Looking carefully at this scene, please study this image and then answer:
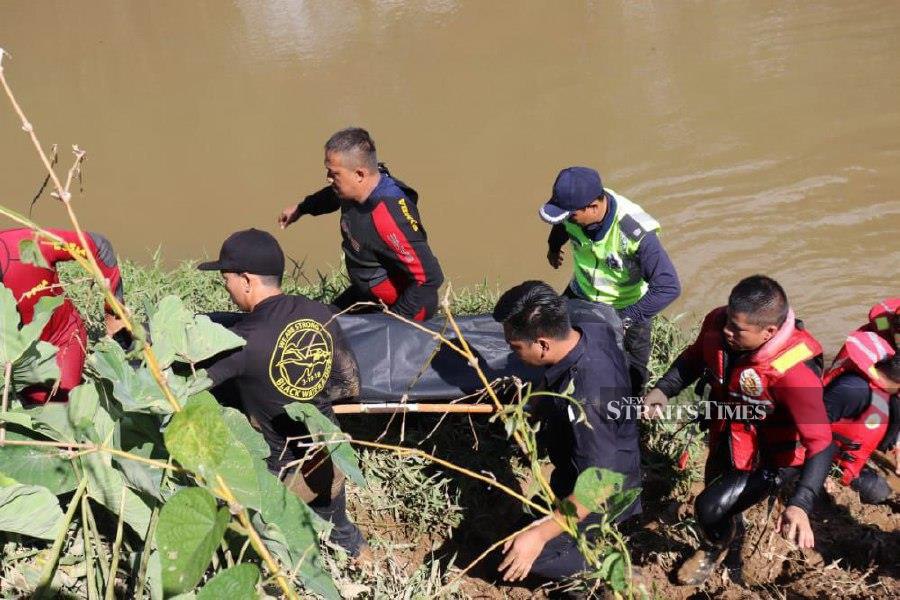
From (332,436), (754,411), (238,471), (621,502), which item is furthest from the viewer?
(754,411)

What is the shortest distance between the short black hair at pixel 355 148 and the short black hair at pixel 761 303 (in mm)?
1649

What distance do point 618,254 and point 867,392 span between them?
1.14m

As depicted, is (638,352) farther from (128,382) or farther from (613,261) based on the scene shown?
(128,382)

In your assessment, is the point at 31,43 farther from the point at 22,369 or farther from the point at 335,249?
the point at 22,369

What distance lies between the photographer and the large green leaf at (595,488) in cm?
169

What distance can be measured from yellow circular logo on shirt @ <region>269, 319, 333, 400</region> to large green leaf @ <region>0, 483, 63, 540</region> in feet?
Result: 4.21

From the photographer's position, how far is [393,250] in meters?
3.79

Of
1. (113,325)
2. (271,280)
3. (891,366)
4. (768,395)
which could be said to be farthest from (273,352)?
(891,366)

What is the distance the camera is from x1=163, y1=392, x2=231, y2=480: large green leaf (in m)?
1.35

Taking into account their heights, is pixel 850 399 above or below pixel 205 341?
below

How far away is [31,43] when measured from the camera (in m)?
10.2

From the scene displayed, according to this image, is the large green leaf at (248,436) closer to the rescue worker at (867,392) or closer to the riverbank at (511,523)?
the riverbank at (511,523)

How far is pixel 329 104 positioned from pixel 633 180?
3.17 meters

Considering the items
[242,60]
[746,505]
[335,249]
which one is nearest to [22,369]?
[746,505]
